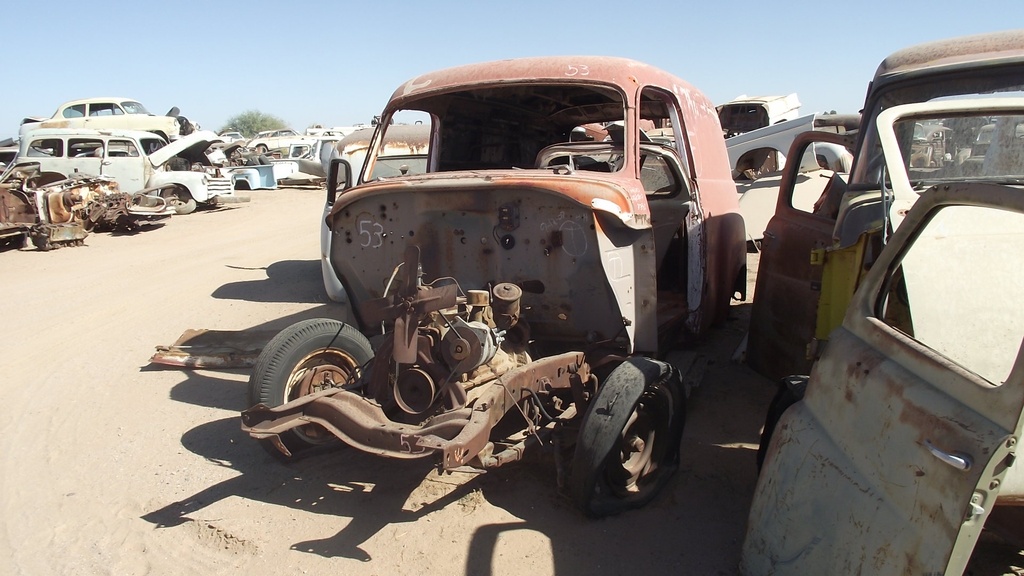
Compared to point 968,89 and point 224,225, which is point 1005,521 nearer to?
point 968,89

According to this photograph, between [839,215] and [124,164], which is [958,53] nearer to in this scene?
[839,215]

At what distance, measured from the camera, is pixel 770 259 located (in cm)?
493

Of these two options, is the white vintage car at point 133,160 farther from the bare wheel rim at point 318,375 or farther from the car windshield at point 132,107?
the bare wheel rim at point 318,375

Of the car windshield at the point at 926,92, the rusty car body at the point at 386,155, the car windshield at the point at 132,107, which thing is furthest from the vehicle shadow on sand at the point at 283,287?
the car windshield at the point at 132,107

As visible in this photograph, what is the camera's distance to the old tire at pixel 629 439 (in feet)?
10.9

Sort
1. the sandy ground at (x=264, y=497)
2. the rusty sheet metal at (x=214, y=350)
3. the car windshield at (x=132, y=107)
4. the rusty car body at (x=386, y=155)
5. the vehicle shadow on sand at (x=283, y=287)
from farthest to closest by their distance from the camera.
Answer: the car windshield at (x=132, y=107) < the vehicle shadow on sand at (x=283, y=287) < the rusty car body at (x=386, y=155) < the rusty sheet metal at (x=214, y=350) < the sandy ground at (x=264, y=497)

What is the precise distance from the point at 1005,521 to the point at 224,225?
1544 centimetres

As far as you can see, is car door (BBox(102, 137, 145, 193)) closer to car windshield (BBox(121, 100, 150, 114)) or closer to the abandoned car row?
car windshield (BBox(121, 100, 150, 114))

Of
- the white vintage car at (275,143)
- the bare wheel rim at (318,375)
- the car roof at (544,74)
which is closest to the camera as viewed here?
the bare wheel rim at (318,375)

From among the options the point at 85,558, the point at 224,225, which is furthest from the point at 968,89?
the point at 224,225

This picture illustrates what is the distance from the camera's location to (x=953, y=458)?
187 centimetres

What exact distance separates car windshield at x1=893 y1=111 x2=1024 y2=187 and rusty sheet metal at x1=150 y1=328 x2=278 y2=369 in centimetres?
504

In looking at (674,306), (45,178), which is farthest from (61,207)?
(674,306)

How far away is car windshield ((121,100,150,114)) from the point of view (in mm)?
20125
